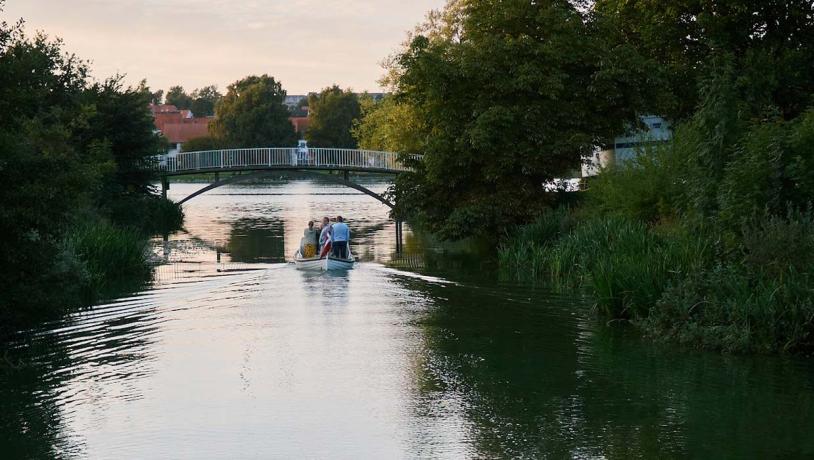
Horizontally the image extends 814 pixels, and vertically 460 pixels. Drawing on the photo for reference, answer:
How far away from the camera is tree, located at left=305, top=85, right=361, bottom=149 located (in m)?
124

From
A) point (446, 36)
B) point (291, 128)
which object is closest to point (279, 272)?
point (446, 36)

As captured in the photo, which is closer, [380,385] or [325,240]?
[380,385]

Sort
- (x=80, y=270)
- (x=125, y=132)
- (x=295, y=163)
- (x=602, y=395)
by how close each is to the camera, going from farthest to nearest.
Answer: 1. (x=295, y=163)
2. (x=125, y=132)
3. (x=80, y=270)
4. (x=602, y=395)

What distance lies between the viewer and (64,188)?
59.2ft

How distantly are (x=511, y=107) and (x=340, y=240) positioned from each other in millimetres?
6820

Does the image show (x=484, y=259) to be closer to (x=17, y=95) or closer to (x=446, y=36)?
(x=17, y=95)

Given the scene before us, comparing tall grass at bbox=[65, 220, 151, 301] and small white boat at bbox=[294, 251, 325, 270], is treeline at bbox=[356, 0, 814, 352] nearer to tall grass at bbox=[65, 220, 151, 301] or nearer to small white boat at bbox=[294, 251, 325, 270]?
small white boat at bbox=[294, 251, 325, 270]

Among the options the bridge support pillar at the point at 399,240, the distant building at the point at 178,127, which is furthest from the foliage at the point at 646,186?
the distant building at the point at 178,127

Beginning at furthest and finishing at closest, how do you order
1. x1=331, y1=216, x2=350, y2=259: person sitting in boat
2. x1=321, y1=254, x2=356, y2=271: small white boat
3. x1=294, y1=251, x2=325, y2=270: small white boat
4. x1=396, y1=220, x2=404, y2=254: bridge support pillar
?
x1=396, y1=220, x2=404, y2=254: bridge support pillar < x1=331, y1=216, x2=350, y2=259: person sitting in boat < x1=294, y1=251, x2=325, y2=270: small white boat < x1=321, y1=254, x2=356, y2=271: small white boat

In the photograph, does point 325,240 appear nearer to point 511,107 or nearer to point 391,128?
point 511,107

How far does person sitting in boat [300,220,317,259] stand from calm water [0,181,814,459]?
6.91 m

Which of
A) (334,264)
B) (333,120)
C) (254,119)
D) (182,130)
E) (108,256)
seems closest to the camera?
(108,256)

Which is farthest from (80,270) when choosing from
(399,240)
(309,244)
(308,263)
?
(399,240)

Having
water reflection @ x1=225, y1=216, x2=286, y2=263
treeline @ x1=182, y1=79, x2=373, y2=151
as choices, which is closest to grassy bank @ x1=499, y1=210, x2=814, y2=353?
water reflection @ x1=225, y1=216, x2=286, y2=263
